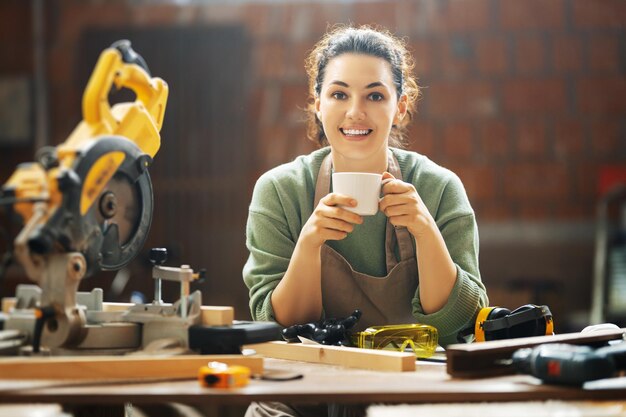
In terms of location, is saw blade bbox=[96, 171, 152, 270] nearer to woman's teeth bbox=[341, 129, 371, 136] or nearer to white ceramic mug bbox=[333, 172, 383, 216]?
white ceramic mug bbox=[333, 172, 383, 216]

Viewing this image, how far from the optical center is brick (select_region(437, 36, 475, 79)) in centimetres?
422

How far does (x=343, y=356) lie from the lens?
1358 mm

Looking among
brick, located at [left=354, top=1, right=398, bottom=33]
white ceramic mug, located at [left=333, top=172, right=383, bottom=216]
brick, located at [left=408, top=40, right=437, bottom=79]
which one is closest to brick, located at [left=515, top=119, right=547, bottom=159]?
brick, located at [left=408, top=40, right=437, bottom=79]

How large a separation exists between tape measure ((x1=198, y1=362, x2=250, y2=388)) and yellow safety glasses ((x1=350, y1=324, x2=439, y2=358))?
37 cm

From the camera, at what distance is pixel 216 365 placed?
3.94 ft

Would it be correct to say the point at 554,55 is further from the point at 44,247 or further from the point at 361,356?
the point at 44,247

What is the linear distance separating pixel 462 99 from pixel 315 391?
3277mm

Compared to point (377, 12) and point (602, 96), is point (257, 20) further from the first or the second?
point (602, 96)

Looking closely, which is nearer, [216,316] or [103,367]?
[103,367]

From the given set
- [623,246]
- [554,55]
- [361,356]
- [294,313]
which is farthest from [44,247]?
[554,55]

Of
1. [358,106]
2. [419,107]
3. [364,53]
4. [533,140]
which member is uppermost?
[419,107]

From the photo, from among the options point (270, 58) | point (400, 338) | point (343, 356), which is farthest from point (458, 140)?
point (343, 356)

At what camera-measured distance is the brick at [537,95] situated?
4172mm

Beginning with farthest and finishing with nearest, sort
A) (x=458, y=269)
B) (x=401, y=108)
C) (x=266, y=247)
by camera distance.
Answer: (x=401, y=108)
(x=266, y=247)
(x=458, y=269)
